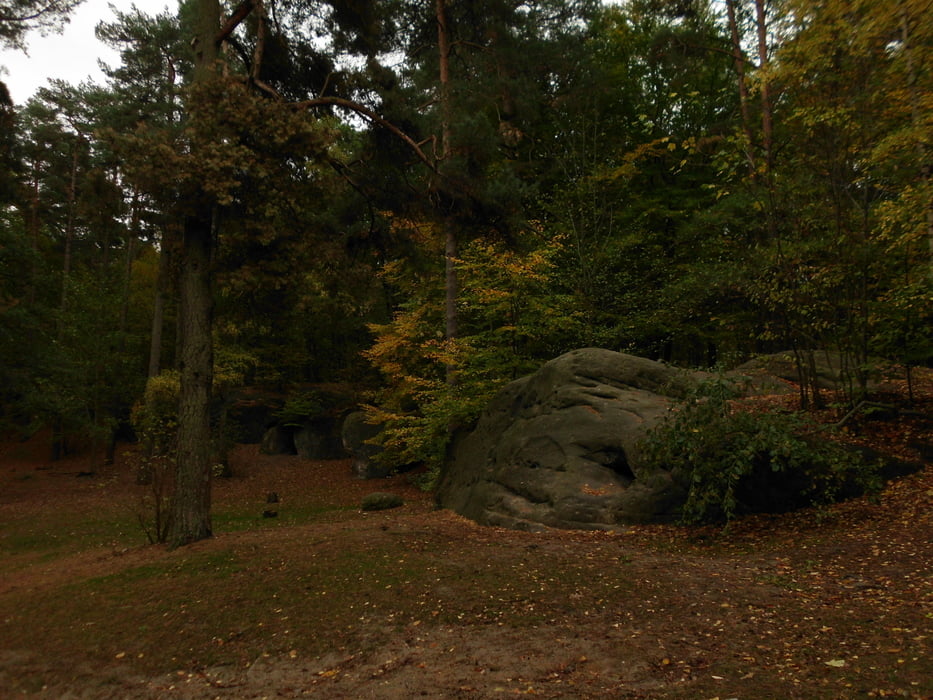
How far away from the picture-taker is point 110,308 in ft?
69.6

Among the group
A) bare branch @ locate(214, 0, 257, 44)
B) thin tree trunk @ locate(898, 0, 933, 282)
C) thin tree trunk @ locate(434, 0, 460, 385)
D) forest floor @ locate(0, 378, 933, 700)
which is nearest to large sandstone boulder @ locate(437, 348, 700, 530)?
forest floor @ locate(0, 378, 933, 700)

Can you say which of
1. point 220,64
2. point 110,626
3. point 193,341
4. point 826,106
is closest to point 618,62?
point 826,106

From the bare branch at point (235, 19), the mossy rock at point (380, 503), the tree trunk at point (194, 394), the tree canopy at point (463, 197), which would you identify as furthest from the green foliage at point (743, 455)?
the bare branch at point (235, 19)

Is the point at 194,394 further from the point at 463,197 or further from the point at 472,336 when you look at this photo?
the point at 472,336

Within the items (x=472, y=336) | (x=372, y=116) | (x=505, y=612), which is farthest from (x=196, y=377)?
(x=472, y=336)

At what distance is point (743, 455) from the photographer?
21.1ft

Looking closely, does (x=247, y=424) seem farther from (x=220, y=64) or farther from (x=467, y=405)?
(x=220, y=64)

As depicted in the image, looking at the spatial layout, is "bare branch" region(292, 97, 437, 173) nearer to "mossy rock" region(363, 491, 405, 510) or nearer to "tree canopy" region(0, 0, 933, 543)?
"tree canopy" region(0, 0, 933, 543)

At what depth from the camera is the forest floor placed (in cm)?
373

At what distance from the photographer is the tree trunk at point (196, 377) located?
806cm

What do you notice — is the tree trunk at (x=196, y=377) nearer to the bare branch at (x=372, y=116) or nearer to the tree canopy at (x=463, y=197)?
the tree canopy at (x=463, y=197)

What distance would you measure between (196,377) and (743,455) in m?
7.18

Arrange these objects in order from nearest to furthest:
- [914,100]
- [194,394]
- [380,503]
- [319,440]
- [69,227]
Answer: [914,100]
[194,394]
[380,503]
[319,440]
[69,227]

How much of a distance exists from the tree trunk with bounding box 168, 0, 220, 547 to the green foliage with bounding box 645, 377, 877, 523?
6097mm
